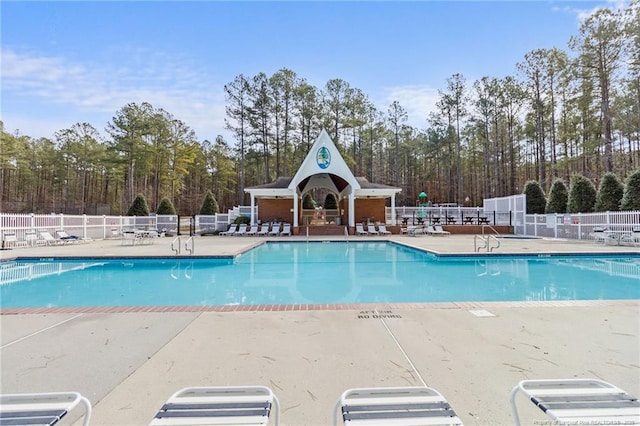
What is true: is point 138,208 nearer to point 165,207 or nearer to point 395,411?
point 165,207

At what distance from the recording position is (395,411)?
166 cm

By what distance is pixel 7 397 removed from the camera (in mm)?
1823

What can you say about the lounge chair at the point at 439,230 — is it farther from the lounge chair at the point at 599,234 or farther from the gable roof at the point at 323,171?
the lounge chair at the point at 599,234

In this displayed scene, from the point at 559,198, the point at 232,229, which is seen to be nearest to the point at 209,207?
the point at 232,229

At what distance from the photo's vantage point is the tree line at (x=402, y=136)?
2292 cm

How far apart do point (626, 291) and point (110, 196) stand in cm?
6022

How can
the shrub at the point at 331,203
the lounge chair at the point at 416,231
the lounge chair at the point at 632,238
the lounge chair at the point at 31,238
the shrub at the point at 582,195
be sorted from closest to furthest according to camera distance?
the lounge chair at the point at 632,238
the lounge chair at the point at 31,238
the shrub at the point at 582,195
the lounge chair at the point at 416,231
the shrub at the point at 331,203

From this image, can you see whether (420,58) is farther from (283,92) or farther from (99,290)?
(283,92)

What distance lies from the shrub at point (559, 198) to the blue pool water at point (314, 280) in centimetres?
959

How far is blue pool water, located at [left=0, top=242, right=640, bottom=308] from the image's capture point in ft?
22.0

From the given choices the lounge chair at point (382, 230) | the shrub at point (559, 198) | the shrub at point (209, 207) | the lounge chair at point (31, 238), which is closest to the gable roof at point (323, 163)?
the lounge chair at point (382, 230)

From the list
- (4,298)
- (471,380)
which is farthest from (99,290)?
(471,380)

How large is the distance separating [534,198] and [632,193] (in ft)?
24.1

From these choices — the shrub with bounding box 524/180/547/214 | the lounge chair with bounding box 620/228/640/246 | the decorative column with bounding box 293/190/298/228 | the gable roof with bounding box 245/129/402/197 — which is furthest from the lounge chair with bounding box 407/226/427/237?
the lounge chair with bounding box 620/228/640/246
